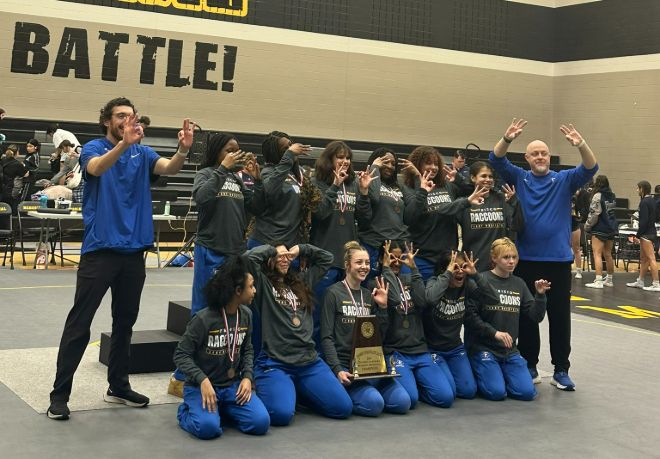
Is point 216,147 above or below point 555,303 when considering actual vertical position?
above

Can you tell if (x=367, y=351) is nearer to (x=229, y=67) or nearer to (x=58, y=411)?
(x=58, y=411)

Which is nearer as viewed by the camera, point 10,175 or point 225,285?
point 225,285

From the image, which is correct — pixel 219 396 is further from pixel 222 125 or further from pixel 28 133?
pixel 222 125

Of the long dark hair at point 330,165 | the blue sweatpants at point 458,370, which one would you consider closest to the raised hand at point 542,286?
the blue sweatpants at point 458,370

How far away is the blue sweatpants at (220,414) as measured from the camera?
5.38 meters

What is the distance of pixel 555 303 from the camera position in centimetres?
726

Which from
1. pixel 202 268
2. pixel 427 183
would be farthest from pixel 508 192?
pixel 202 268

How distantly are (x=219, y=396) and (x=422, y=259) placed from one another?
2.30m

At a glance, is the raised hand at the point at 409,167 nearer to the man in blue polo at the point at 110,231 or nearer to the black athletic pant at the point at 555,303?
the black athletic pant at the point at 555,303

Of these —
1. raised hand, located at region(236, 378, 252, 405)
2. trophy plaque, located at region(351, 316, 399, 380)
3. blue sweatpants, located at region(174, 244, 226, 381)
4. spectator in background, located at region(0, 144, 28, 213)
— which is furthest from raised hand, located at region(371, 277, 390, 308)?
spectator in background, located at region(0, 144, 28, 213)

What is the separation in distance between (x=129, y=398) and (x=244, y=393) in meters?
0.96

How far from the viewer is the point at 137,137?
527 cm

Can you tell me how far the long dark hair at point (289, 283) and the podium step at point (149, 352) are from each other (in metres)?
1.23

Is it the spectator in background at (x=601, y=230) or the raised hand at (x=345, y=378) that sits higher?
the spectator in background at (x=601, y=230)
